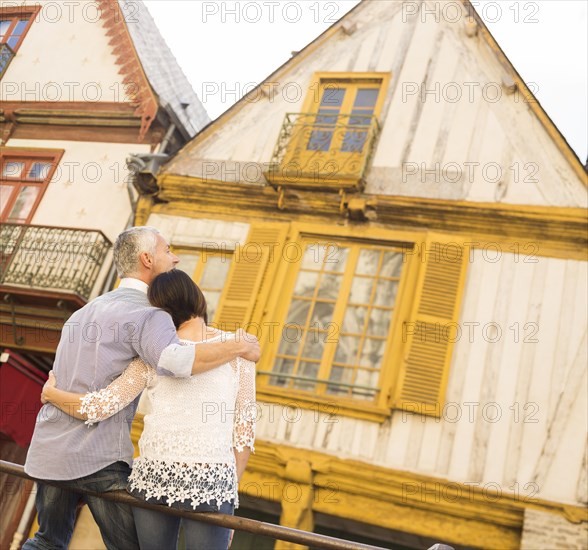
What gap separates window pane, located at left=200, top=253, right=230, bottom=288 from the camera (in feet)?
34.0

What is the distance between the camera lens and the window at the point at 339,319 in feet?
29.9

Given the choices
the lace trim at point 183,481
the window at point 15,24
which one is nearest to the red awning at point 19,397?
the window at point 15,24

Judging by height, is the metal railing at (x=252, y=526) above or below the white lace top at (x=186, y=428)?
below

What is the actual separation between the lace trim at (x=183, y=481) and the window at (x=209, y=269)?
7383mm

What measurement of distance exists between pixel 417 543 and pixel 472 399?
204 cm

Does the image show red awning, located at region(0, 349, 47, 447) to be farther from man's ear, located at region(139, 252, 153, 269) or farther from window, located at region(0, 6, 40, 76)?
man's ear, located at region(139, 252, 153, 269)

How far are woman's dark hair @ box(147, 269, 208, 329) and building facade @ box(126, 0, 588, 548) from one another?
5873mm

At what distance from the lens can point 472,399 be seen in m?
8.53

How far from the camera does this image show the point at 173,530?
2693 millimetres

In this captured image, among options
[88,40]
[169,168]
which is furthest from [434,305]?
[88,40]

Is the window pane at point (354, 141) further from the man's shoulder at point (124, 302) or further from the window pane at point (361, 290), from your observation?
the man's shoulder at point (124, 302)

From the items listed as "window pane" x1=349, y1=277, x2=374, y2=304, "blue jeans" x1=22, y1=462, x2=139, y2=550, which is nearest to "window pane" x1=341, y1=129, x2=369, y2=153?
"window pane" x1=349, y1=277, x2=374, y2=304

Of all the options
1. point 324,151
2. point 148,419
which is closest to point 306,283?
point 324,151

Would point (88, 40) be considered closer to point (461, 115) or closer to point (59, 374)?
point (461, 115)
